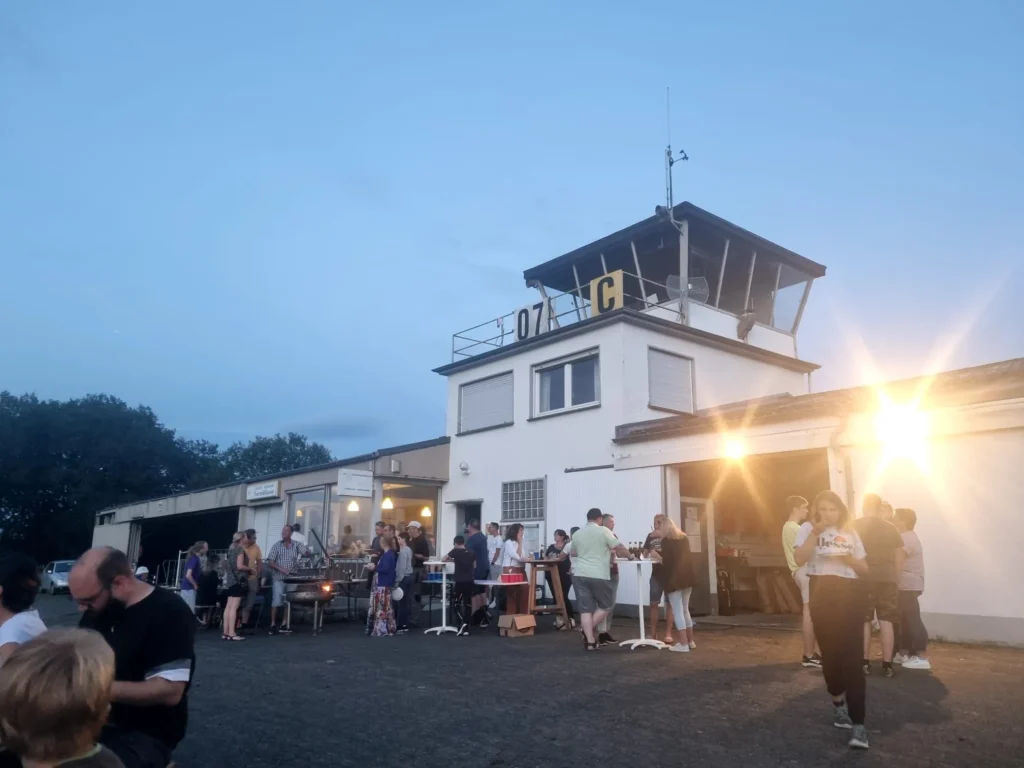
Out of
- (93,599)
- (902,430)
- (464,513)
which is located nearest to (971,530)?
(902,430)

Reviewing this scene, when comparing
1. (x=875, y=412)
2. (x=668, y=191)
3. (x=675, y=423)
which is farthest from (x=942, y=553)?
(x=668, y=191)

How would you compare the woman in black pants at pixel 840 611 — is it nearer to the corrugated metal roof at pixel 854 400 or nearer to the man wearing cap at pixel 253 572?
the corrugated metal roof at pixel 854 400

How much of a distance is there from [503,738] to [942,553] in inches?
329

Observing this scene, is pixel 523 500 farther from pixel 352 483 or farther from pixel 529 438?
pixel 352 483

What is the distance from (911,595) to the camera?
8.21m

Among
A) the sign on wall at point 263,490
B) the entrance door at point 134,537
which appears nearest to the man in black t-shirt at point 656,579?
the sign on wall at point 263,490

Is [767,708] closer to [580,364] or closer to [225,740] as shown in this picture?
[225,740]

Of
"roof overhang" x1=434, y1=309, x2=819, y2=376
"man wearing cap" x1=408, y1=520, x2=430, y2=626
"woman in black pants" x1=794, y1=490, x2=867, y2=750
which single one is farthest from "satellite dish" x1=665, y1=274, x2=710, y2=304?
"woman in black pants" x1=794, y1=490, x2=867, y2=750

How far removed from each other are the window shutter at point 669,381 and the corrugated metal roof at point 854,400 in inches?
58.1

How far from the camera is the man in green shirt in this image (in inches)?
401

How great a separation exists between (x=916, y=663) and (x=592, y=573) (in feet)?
12.7

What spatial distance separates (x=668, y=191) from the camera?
1977 centimetres

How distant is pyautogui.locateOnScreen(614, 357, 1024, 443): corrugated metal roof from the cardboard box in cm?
471

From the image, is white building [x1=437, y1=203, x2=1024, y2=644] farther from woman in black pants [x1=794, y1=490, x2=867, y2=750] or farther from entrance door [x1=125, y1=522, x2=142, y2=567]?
entrance door [x1=125, y1=522, x2=142, y2=567]
